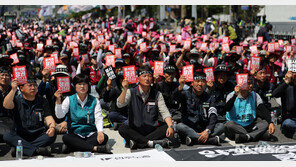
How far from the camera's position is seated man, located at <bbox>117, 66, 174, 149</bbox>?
705 cm

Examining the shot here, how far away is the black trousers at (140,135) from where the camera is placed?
7059 mm

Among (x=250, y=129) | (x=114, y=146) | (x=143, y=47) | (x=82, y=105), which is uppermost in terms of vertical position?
(x=143, y=47)

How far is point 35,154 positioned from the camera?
670 cm

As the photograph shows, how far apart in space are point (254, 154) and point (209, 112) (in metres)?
1.31

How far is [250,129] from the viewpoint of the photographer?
7.72 metres

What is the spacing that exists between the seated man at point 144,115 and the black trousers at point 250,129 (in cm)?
124

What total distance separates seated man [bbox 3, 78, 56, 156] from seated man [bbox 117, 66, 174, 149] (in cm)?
120

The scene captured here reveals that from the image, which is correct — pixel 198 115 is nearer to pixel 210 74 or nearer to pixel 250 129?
pixel 250 129

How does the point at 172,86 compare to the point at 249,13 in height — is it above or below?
below

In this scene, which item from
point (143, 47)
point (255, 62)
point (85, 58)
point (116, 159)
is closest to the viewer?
point (116, 159)

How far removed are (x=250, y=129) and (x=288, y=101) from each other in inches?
36.4

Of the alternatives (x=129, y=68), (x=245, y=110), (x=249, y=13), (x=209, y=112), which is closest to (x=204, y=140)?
(x=209, y=112)

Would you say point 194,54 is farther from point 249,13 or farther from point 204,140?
point 249,13

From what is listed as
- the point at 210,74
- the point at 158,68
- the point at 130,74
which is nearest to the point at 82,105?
the point at 130,74
